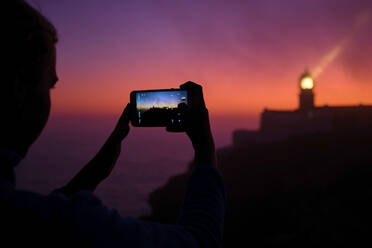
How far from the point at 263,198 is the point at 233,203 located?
346 cm

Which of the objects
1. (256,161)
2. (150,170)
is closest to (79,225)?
(256,161)

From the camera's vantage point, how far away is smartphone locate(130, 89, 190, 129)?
2354 millimetres

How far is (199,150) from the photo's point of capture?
138cm

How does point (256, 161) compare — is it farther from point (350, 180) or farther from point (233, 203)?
point (350, 180)

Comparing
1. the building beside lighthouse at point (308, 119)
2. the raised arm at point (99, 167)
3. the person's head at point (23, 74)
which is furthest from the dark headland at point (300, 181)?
the person's head at point (23, 74)

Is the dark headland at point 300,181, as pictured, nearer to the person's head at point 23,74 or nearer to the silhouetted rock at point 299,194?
the silhouetted rock at point 299,194

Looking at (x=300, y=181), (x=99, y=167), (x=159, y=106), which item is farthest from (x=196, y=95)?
(x=300, y=181)

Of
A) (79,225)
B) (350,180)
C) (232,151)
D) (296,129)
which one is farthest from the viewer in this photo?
(232,151)

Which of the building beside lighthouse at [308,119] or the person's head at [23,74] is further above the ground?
the person's head at [23,74]

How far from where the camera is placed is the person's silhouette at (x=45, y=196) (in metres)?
0.89

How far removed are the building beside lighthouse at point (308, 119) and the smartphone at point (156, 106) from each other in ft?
128

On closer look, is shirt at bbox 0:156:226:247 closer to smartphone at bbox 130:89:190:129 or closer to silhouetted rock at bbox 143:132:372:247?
smartphone at bbox 130:89:190:129

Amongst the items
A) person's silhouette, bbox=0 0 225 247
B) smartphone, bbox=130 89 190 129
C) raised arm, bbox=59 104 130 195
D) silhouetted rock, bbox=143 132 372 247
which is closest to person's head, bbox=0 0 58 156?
person's silhouette, bbox=0 0 225 247

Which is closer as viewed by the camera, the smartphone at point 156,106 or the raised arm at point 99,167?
the raised arm at point 99,167
